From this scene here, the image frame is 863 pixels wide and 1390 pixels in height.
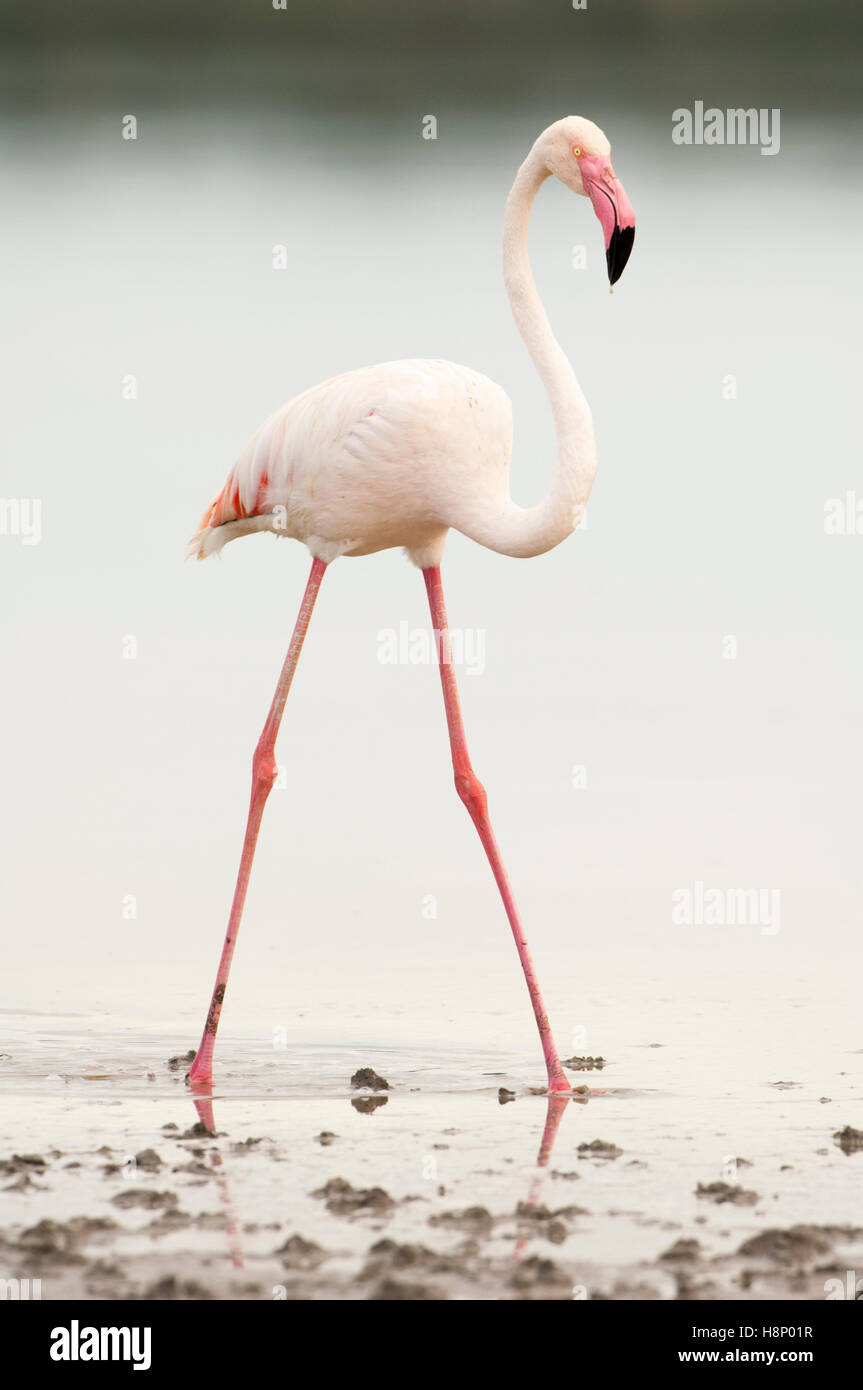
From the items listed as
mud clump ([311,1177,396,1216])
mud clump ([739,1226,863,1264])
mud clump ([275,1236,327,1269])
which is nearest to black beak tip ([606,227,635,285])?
mud clump ([311,1177,396,1216])

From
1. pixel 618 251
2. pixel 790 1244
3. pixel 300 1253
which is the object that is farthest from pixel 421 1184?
pixel 618 251

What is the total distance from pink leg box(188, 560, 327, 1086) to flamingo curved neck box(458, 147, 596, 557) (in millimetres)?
793

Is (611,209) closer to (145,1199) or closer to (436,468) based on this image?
(436,468)

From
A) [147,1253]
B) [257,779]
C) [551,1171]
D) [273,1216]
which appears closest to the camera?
[147,1253]

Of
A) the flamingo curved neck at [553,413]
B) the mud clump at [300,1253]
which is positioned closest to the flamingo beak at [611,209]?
the flamingo curved neck at [553,413]

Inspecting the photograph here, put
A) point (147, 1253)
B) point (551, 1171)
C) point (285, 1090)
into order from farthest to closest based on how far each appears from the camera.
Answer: point (285, 1090)
point (551, 1171)
point (147, 1253)

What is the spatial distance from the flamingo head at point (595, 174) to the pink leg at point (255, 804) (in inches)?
68.9

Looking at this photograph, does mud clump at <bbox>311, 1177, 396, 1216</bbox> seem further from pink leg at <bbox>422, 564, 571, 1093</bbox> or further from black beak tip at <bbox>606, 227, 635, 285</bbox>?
black beak tip at <bbox>606, 227, 635, 285</bbox>

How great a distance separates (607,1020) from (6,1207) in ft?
11.4

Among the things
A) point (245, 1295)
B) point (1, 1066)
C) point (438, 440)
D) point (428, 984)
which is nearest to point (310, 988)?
point (428, 984)

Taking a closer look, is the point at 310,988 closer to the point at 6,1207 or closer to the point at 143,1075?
the point at 143,1075

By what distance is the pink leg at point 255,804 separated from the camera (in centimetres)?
645

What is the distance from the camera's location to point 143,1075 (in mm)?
6520

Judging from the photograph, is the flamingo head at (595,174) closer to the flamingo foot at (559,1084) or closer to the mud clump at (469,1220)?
the flamingo foot at (559,1084)
